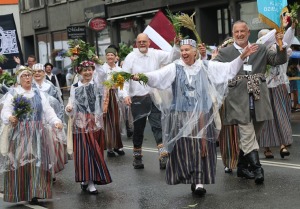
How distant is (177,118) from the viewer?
841cm

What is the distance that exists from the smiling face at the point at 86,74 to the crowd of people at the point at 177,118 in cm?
1

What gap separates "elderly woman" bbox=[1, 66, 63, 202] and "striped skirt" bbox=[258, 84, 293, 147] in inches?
136

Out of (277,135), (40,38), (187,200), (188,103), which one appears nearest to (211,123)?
(188,103)

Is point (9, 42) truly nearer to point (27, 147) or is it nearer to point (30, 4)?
point (27, 147)

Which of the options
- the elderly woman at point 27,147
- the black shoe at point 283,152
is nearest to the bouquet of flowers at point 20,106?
the elderly woman at point 27,147

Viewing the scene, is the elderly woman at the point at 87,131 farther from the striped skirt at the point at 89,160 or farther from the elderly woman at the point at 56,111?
the elderly woman at the point at 56,111

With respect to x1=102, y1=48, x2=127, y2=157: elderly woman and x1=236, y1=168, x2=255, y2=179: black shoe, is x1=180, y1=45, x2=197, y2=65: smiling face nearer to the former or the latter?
x1=236, y1=168, x2=255, y2=179: black shoe

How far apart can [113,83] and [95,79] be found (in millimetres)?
1688

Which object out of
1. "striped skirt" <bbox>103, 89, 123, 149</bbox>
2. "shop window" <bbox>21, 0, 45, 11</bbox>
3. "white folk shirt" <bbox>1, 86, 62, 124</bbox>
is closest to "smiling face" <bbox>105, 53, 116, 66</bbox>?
"striped skirt" <bbox>103, 89, 123, 149</bbox>

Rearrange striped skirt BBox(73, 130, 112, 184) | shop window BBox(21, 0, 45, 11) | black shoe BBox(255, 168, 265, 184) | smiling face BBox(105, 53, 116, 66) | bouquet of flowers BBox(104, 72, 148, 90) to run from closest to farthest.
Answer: bouquet of flowers BBox(104, 72, 148, 90), black shoe BBox(255, 168, 265, 184), striped skirt BBox(73, 130, 112, 184), smiling face BBox(105, 53, 116, 66), shop window BBox(21, 0, 45, 11)

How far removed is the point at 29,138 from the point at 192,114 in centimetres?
193

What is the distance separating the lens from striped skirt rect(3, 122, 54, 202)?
8.64 m

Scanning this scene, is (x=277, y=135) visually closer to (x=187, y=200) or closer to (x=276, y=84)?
(x=276, y=84)

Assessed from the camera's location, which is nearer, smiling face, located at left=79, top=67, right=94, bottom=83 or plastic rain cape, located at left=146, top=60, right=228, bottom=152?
plastic rain cape, located at left=146, top=60, right=228, bottom=152
